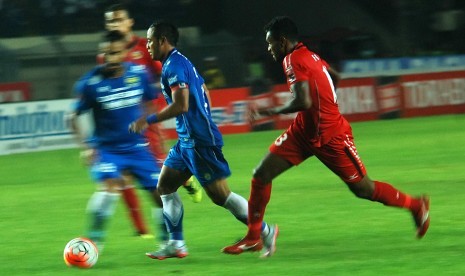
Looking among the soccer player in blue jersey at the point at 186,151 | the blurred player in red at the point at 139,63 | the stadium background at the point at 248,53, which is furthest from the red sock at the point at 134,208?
the stadium background at the point at 248,53

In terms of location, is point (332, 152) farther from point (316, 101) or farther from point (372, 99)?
point (372, 99)

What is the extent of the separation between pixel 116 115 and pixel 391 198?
221 centimetres

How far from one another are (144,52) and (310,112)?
2.29m

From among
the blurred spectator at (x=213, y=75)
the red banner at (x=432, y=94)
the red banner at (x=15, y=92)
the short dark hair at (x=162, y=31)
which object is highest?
the short dark hair at (x=162, y=31)

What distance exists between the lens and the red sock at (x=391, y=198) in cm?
746

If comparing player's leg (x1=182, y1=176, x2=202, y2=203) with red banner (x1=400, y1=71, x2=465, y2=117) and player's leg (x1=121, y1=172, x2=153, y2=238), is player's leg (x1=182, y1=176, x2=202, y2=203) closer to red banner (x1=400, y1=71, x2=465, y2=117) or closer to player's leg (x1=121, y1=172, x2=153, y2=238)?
player's leg (x1=121, y1=172, x2=153, y2=238)

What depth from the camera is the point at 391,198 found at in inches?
295

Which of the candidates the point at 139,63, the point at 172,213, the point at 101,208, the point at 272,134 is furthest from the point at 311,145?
the point at 272,134

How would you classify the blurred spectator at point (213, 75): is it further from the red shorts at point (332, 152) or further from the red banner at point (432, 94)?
the red shorts at point (332, 152)

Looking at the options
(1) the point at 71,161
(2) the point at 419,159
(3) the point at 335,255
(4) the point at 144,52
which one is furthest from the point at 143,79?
(1) the point at 71,161

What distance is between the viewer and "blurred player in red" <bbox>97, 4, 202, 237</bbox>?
834 cm

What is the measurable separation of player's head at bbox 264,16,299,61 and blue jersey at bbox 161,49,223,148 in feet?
1.96

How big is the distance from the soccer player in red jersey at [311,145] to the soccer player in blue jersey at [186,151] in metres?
0.18

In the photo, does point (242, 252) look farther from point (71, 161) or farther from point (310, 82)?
point (71, 161)
